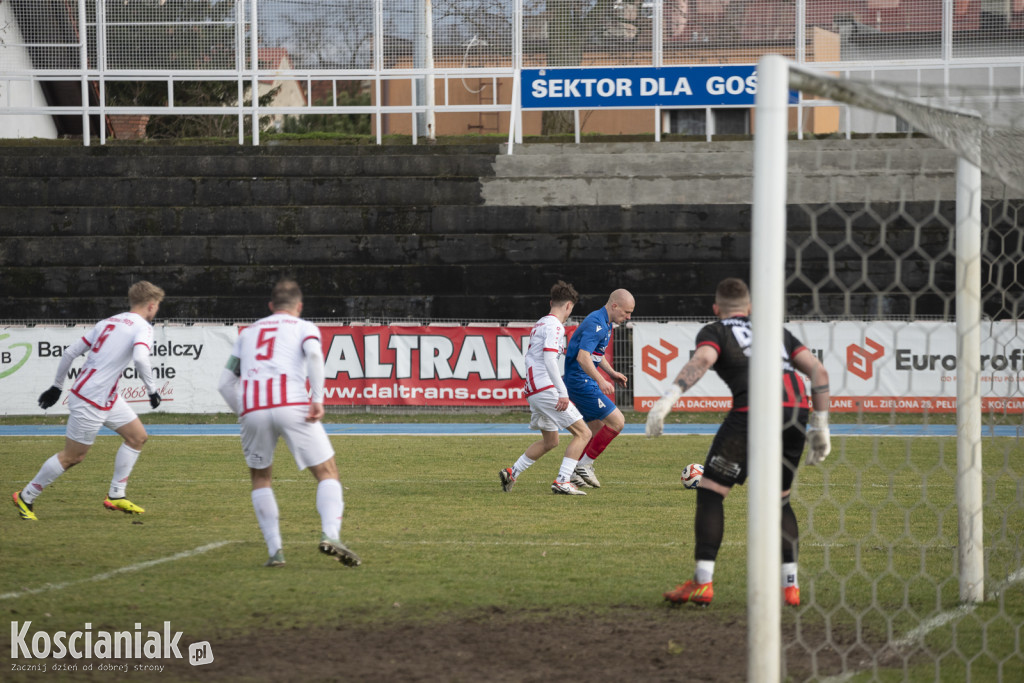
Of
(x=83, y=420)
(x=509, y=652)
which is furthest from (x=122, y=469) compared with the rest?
(x=509, y=652)

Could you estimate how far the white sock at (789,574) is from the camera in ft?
20.2

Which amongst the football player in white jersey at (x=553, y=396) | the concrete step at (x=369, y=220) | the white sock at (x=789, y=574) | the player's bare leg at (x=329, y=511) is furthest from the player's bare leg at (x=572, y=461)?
the concrete step at (x=369, y=220)

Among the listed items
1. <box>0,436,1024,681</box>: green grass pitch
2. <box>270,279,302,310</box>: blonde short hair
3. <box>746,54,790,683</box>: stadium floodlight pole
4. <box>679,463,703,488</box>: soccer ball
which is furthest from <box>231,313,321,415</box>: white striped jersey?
<box>679,463,703,488</box>: soccer ball

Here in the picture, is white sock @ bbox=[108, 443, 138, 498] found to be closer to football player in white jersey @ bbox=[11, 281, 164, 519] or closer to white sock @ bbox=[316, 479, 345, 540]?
football player in white jersey @ bbox=[11, 281, 164, 519]

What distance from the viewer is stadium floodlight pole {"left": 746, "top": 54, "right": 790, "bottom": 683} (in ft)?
14.6

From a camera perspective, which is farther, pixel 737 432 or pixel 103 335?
pixel 103 335

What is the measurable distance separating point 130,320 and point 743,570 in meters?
5.38

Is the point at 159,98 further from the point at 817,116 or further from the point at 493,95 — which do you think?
the point at 817,116

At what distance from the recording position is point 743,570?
23.4 feet

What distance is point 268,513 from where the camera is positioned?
683 centimetres

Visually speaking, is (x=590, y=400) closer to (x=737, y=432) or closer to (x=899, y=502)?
(x=899, y=502)

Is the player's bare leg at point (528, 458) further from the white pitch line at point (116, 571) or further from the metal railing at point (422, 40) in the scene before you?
the metal railing at point (422, 40)

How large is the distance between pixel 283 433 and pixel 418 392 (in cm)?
1284

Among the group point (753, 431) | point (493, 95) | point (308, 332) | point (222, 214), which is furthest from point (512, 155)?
point (753, 431)
